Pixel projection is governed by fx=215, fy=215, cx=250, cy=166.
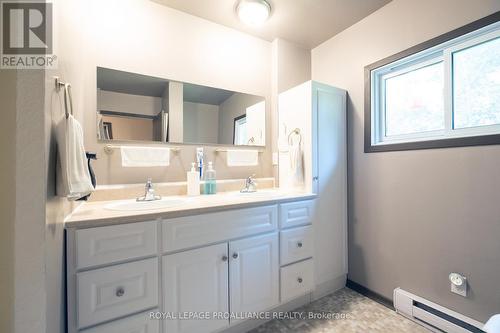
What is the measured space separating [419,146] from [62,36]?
2068mm

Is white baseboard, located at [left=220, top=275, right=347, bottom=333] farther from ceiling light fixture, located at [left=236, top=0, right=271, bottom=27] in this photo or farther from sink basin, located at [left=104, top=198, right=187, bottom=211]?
ceiling light fixture, located at [left=236, top=0, right=271, bottom=27]

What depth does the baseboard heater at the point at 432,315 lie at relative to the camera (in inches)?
49.8

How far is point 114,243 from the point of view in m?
0.96

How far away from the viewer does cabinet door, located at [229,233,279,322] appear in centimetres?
129

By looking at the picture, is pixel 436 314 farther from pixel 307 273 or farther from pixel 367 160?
pixel 367 160

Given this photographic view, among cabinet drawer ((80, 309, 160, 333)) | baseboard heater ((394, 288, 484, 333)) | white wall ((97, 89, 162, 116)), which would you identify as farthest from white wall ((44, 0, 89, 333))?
baseboard heater ((394, 288, 484, 333))

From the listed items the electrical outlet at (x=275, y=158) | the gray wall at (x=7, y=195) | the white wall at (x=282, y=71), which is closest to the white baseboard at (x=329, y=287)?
the white wall at (x=282, y=71)

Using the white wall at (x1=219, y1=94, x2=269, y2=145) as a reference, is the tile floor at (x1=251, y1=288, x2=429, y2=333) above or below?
below

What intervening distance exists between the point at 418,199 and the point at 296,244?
35.7 inches

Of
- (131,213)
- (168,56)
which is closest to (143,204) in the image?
(131,213)

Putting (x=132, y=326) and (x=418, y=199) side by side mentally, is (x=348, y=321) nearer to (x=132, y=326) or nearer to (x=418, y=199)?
(x=418, y=199)

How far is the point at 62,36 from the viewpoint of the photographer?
88 cm

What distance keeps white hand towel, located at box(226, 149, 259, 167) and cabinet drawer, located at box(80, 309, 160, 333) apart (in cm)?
120

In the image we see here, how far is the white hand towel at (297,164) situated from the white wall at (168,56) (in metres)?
0.38
